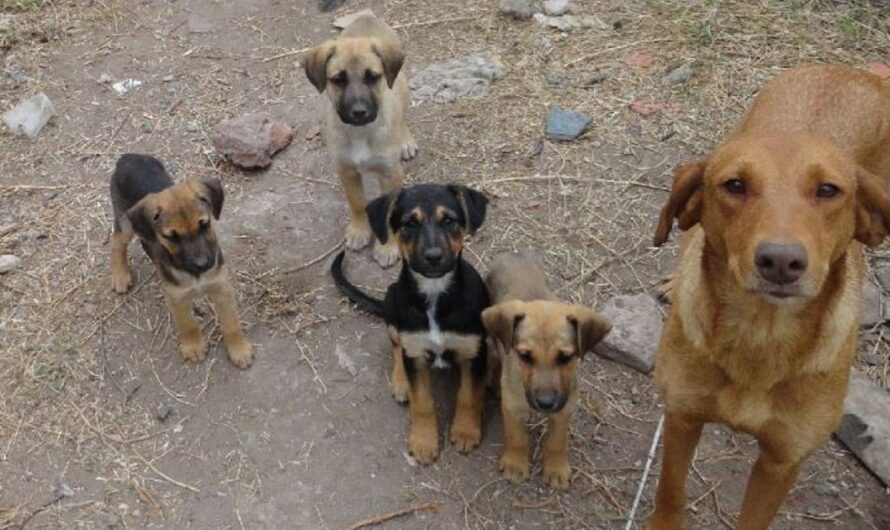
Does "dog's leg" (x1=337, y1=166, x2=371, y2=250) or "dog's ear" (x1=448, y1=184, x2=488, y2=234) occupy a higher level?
"dog's ear" (x1=448, y1=184, x2=488, y2=234)

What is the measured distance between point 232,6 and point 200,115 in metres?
1.89

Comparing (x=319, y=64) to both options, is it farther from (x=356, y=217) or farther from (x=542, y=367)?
(x=542, y=367)

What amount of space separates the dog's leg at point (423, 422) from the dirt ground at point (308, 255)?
10 centimetres

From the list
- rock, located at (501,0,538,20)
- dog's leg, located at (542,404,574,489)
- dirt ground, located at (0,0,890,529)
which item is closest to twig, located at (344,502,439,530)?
dirt ground, located at (0,0,890,529)

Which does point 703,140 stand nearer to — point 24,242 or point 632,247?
point 632,247

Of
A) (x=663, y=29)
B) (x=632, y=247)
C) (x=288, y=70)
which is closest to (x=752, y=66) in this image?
(x=663, y=29)

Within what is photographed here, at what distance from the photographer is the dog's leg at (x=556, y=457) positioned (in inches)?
182

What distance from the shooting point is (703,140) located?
22.4ft

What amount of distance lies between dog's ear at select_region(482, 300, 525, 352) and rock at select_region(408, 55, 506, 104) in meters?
3.48

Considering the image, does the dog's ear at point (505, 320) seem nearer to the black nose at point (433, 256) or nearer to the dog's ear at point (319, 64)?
the black nose at point (433, 256)

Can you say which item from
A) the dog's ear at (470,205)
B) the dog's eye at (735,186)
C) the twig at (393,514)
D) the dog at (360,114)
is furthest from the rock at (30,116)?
the dog's eye at (735,186)

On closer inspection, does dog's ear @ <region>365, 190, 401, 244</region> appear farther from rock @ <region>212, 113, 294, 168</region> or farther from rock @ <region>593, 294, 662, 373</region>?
rock @ <region>212, 113, 294, 168</region>

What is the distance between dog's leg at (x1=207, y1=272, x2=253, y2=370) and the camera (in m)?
5.25

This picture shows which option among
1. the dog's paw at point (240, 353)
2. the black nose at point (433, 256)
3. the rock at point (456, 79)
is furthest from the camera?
the rock at point (456, 79)
